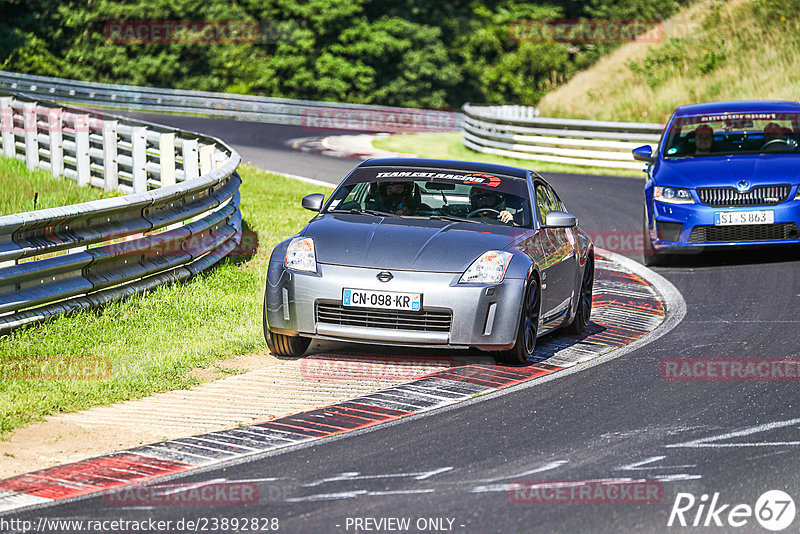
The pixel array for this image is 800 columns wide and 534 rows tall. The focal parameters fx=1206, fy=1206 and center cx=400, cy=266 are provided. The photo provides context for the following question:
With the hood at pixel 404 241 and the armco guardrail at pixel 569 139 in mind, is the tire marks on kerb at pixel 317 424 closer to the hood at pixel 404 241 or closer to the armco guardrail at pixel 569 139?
the hood at pixel 404 241

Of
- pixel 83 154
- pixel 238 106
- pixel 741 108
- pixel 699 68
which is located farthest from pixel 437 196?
pixel 238 106

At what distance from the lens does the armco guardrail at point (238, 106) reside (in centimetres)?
4262

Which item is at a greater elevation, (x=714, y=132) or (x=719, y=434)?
(x=714, y=132)

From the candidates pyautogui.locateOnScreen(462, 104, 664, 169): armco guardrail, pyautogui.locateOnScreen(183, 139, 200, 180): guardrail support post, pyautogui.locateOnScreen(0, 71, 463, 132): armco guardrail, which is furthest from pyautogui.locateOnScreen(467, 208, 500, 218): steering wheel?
pyautogui.locateOnScreen(0, 71, 463, 132): armco guardrail

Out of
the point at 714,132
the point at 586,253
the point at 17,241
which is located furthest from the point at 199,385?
the point at 714,132

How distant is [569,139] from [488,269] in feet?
62.8

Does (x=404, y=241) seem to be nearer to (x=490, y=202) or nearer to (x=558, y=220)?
(x=490, y=202)

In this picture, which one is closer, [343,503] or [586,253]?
[343,503]

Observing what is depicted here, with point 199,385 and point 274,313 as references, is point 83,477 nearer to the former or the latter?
point 199,385

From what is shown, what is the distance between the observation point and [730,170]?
43.2 feet

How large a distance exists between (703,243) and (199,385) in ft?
23.0

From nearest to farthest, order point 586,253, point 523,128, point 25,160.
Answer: point 586,253, point 25,160, point 523,128

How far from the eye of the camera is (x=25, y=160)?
815 inches

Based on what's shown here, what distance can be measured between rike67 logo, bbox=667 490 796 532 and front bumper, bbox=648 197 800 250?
777cm
